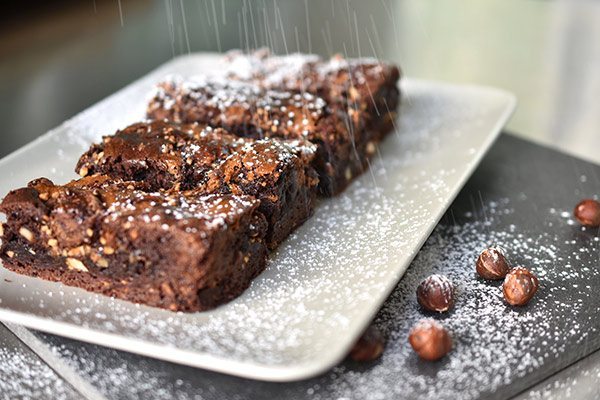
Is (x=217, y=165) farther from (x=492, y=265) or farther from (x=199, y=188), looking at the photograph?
(x=492, y=265)

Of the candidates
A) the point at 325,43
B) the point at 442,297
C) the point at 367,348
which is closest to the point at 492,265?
the point at 442,297

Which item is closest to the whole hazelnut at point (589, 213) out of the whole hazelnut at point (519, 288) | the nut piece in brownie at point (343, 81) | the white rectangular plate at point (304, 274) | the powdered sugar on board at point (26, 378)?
the white rectangular plate at point (304, 274)

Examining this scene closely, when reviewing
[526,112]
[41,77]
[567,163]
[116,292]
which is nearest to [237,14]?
[41,77]

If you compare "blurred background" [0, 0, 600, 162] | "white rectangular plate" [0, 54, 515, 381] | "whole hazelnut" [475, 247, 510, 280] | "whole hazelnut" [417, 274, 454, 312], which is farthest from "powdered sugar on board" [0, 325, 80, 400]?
"blurred background" [0, 0, 600, 162]

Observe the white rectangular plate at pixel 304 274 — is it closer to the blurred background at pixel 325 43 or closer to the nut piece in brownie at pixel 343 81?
the nut piece in brownie at pixel 343 81

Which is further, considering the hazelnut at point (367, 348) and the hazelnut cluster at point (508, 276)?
the hazelnut cluster at point (508, 276)

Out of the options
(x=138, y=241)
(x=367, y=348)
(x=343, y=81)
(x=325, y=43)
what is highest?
(x=138, y=241)

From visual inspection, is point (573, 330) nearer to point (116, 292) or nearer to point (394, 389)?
point (394, 389)

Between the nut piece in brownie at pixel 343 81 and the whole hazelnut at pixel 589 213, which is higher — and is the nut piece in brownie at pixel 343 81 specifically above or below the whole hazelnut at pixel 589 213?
above
